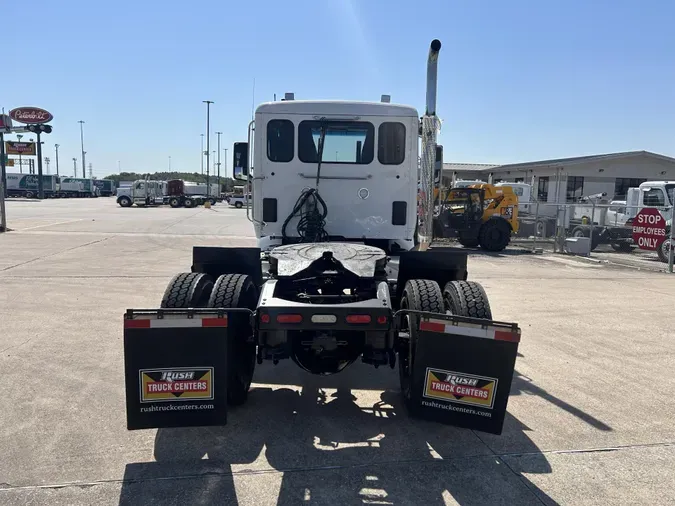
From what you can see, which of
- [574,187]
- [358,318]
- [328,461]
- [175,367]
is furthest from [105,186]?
[328,461]

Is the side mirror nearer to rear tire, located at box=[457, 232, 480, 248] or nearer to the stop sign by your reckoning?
rear tire, located at box=[457, 232, 480, 248]

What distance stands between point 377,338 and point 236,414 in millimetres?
1451

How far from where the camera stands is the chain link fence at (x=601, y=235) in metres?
16.0

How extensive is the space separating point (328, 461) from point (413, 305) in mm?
1335

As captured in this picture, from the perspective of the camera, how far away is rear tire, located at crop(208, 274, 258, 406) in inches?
159

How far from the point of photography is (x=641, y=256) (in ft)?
60.4

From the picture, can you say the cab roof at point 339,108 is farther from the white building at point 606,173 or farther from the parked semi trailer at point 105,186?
the parked semi trailer at point 105,186

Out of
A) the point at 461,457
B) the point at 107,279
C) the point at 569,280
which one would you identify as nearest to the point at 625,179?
the point at 569,280

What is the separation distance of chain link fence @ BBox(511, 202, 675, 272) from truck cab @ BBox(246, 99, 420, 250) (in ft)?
36.8

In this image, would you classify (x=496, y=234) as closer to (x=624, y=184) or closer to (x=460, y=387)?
(x=460, y=387)

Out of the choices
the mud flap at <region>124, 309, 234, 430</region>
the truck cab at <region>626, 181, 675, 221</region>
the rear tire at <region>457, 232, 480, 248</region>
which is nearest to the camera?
the mud flap at <region>124, 309, 234, 430</region>

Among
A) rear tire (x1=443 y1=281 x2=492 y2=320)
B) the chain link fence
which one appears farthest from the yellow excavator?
rear tire (x1=443 y1=281 x2=492 y2=320)

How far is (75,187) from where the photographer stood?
74000mm

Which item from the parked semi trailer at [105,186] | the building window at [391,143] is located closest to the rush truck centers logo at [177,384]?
the building window at [391,143]
